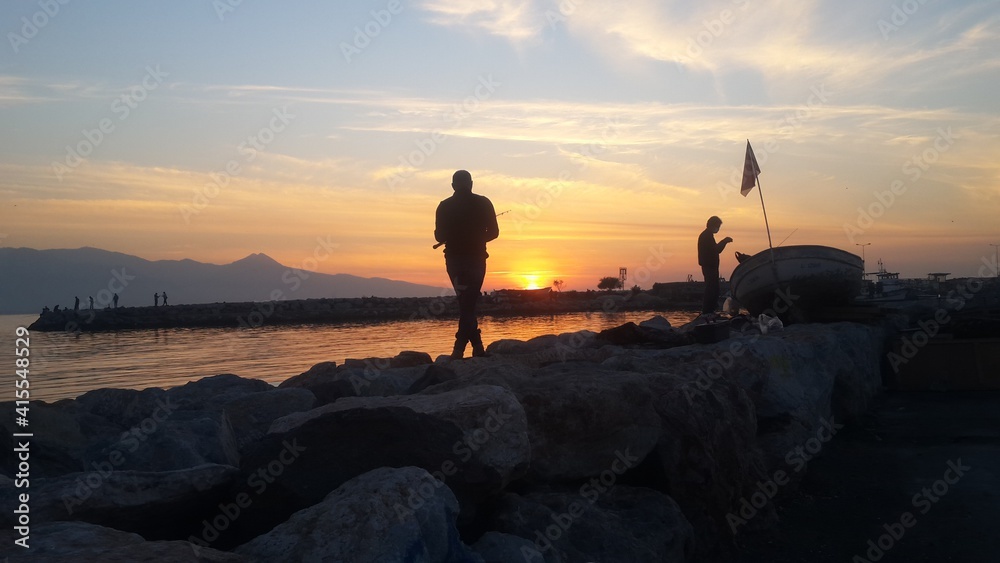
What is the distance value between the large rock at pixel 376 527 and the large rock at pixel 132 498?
0.64m

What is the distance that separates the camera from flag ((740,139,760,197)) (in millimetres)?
12891

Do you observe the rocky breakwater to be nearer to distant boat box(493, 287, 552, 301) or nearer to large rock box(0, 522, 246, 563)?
large rock box(0, 522, 246, 563)

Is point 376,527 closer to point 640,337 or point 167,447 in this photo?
point 167,447

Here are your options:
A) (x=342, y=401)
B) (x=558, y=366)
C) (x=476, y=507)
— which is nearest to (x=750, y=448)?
(x=558, y=366)

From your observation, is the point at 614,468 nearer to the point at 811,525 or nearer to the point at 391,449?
the point at 391,449

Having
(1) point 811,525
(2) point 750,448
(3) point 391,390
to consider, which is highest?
(3) point 391,390

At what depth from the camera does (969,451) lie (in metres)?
6.48

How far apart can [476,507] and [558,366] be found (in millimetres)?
2111

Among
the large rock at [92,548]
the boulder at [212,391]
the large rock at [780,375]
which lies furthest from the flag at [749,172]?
the large rock at [92,548]

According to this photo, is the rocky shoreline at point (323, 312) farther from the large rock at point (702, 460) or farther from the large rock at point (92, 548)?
the large rock at point (92, 548)

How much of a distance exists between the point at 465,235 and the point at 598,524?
12.6ft

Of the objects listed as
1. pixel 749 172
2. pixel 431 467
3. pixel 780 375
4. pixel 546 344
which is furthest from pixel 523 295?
pixel 431 467

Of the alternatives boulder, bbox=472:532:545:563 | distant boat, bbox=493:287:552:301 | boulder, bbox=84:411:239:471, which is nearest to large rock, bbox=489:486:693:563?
boulder, bbox=472:532:545:563

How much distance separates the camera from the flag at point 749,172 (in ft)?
42.3
